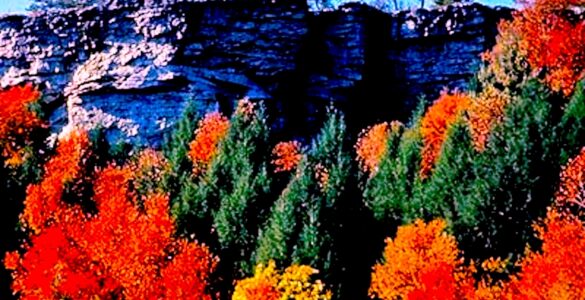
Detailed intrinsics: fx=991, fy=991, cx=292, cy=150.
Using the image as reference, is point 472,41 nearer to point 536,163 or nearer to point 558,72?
point 558,72

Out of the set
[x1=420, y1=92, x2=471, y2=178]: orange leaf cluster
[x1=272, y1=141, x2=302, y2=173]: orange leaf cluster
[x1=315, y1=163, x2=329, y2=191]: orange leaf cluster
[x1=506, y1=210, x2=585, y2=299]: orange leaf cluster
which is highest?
[x1=420, y1=92, x2=471, y2=178]: orange leaf cluster

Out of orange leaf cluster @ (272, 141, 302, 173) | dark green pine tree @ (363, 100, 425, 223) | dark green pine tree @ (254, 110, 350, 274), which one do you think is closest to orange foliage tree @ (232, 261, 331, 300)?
dark green pine tree @ (254, 110, 350, 274)

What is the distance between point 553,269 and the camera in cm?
4038

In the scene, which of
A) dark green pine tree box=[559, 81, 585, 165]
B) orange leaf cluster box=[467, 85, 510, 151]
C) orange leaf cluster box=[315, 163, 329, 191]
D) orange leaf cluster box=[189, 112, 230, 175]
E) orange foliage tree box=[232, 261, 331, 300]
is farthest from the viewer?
orange leaf cluster box=[189, 112, 230, 175]

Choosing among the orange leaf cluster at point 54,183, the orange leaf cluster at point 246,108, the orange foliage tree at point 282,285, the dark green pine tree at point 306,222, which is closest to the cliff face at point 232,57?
the orange leaf cluster at point 246,108

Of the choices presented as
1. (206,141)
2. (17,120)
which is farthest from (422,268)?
(17,120)

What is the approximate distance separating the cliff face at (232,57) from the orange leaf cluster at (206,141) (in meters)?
2.40

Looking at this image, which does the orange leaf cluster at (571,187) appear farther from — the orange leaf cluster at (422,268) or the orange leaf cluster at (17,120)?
the orange leaf cluster at (17,120)

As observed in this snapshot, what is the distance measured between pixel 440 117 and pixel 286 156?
10.3m

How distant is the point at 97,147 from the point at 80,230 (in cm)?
1012

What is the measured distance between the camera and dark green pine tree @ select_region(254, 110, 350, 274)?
3962cm

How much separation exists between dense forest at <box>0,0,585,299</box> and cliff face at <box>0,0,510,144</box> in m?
3.04

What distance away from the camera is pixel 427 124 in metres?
61.0

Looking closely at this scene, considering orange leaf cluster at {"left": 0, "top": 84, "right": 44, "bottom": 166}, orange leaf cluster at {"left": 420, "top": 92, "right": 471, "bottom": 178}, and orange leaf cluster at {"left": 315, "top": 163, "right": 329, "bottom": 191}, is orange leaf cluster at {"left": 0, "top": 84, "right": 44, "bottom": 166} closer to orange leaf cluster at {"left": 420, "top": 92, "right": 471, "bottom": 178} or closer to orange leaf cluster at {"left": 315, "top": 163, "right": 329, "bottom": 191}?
orange leaf cluster at {"left": 315, "top": 163, "right": 329, "bottom": 191}
